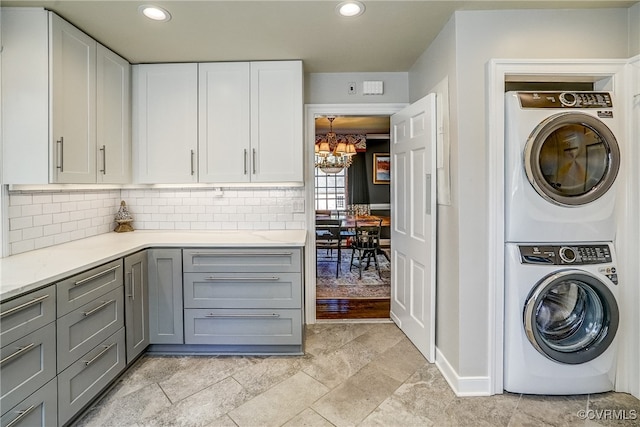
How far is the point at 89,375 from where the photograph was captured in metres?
1.79

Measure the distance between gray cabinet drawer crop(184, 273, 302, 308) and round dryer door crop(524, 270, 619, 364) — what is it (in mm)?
1534

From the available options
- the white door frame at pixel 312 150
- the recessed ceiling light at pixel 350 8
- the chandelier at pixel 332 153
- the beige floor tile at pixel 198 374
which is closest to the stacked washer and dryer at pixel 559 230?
the recessed ceiling light at pixel 350 8

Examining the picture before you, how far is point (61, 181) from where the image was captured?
201 centimetres

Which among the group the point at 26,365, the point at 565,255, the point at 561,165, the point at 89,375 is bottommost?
the point at 89,375

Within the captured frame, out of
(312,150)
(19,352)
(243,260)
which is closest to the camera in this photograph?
(19,352)

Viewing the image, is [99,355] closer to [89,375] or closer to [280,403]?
[89,375]

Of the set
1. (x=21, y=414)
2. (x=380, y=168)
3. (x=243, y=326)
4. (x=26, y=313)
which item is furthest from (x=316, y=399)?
(x=380, y=168)

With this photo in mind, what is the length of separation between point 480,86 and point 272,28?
141 centimetres

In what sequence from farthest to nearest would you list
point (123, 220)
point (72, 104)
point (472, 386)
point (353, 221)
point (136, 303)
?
1. point (353, 221)
2. point (123, 220)
3. point (136, 303)
4. point (72, 104)
5. point (472, 386)

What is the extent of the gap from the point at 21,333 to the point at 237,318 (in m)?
1.24

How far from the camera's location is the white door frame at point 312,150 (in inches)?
118

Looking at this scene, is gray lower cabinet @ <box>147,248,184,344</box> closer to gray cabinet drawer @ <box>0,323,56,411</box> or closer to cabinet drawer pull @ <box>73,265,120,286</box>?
cabinet drawer pull @ <box>73,265,120,286</box>

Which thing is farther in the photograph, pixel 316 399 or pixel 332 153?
pixel 332 153

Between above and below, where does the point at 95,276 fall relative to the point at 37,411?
above
